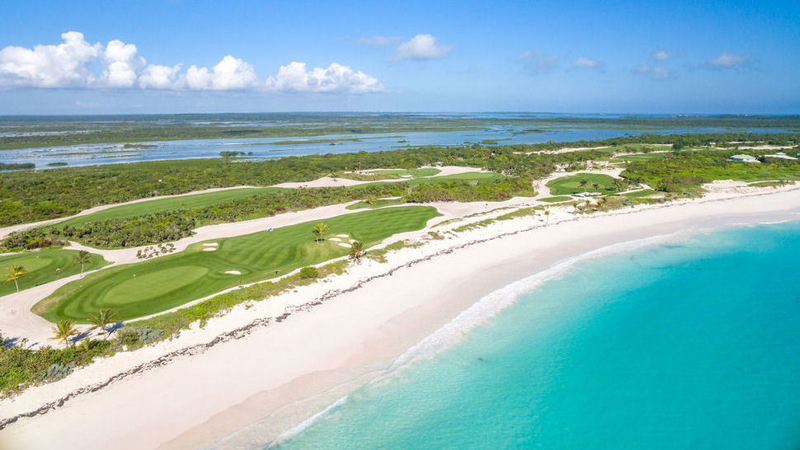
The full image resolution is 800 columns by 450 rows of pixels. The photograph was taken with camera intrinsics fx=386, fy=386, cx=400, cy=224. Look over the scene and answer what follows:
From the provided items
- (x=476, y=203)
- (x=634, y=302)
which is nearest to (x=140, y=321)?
(x=634, y=302)

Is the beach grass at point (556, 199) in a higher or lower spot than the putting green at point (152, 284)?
higher

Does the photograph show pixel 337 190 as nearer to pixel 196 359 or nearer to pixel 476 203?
pixel 476 203

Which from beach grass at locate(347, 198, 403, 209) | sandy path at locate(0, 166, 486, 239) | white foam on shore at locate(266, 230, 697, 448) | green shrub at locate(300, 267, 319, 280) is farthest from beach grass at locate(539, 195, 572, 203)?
green shrub at locate(300, 267, 319, 280)

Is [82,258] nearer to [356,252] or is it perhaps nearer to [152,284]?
[152,284]

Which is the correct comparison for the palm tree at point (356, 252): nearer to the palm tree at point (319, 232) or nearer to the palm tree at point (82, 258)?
the palm tree at point (319, 232)

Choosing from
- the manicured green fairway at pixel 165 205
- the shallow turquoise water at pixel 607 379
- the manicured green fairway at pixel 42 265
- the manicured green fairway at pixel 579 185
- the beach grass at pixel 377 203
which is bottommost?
the shallow turquoise water at pixel 607 379

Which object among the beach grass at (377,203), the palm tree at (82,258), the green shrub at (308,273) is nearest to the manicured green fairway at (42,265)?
the palm tree at (82,258)
